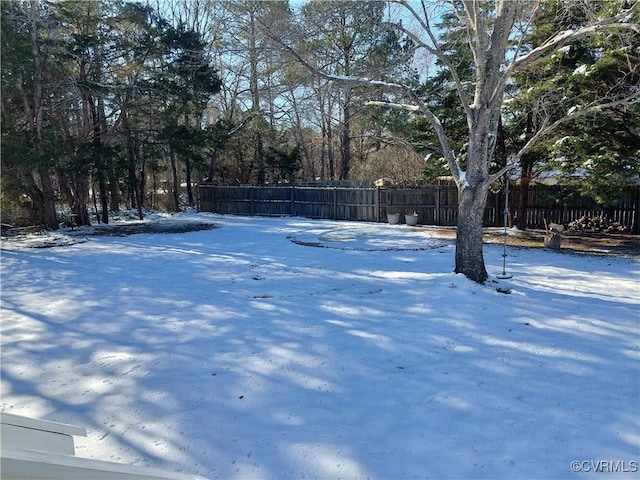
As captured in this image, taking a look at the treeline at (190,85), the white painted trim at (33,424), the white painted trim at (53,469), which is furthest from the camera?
the treeline at (190,85)

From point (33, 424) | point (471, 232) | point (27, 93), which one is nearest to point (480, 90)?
point (471, 232)

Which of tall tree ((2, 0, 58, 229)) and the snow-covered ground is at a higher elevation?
tall tree ((2, 0, 58, 229))

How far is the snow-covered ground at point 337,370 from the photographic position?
2.49m

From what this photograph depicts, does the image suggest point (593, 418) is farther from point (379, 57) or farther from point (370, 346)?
point (379, 57)

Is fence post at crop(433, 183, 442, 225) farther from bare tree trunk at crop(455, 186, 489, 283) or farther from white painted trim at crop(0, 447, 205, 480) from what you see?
white painted trim at crop(0, 447, 205, 480)

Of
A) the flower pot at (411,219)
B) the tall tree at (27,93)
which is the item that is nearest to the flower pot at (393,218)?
the flower pot at (411,219)

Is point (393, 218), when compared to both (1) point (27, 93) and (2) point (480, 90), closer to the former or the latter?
(2) point (480, 90)

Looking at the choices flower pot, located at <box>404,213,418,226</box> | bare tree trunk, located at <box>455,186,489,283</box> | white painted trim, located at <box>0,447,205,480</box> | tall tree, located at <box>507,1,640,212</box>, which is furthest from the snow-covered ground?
flower pot, located at <box>404,213,418,226</box>

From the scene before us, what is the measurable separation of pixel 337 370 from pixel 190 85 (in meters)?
15.6

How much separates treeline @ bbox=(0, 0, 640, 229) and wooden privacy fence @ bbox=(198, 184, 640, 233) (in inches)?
49.2

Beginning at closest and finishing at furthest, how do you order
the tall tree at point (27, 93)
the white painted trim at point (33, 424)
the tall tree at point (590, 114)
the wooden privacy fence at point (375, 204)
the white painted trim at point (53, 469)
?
1. the white painted trim at point (53, 469)
2. the white painted trim at point (33, 424)
3. the tall tree at point (590, 114)
4. the tall tree at point (27, 93)
5. the wooden privacy fence at point (375, 204)

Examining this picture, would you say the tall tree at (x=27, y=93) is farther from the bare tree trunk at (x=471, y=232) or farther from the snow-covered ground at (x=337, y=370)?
the bare tree trunk at (x=471, y=232)

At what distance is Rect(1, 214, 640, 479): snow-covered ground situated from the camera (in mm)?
2486

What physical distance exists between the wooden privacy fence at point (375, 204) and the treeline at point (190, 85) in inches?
49.2
